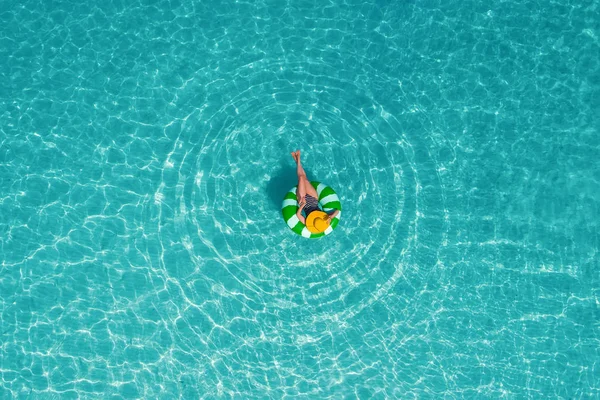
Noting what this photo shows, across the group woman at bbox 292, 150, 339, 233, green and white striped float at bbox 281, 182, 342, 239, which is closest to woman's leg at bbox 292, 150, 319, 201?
woman at bbox 292, 150, 339, 233

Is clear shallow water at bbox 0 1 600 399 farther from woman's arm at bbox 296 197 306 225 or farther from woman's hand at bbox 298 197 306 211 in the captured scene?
→ woman's hand at bbox 298 197 306 211

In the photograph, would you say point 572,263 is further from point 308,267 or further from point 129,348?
point 129,348

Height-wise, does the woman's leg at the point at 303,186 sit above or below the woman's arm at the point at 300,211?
above

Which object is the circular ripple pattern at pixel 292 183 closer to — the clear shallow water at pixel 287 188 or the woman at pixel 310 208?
the clear shallow water at pixel 287 188

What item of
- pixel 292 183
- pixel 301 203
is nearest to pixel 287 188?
pixel 292 183

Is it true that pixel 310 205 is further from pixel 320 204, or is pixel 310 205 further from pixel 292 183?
pixel 292 183

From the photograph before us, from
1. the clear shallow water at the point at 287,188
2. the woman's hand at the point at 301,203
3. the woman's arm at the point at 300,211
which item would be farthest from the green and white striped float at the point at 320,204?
the clear shallow water at the point at 287,188

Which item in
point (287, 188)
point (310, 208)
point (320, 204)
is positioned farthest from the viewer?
point (287, 188)
